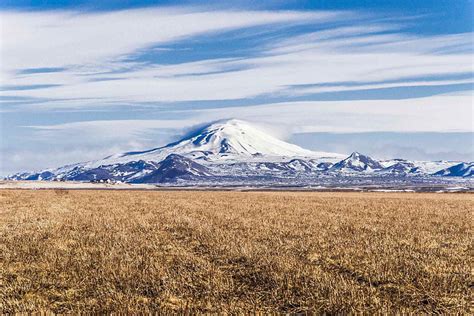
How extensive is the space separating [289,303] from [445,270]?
509 cm

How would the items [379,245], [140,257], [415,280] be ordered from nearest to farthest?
[415,280] → [140,257] → [379,245]

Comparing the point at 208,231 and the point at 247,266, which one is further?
the point at 208,231

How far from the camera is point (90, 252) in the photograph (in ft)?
52.3

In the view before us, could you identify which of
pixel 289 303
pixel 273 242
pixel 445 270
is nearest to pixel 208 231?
pixel 273 242

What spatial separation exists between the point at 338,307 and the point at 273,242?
8.74m

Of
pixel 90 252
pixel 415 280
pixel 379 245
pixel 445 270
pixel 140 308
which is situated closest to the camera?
pixel 140 308

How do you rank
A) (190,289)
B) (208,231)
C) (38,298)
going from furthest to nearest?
(208,231), (190,289), (38,298)

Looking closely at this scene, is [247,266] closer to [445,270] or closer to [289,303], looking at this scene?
[289,303]

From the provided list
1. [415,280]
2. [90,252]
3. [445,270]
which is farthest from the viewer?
[90,252]

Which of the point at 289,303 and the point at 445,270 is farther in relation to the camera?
the point at 445,270

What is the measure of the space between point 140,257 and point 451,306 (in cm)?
800

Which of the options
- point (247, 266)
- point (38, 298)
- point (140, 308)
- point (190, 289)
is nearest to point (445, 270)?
point (247, 266)

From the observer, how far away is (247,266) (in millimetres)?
13977

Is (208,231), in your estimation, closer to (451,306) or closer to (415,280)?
(415,280)
